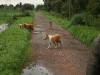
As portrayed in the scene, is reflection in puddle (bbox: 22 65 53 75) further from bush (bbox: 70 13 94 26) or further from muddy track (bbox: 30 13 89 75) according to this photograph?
bush (bbox: 70 13 94 26)

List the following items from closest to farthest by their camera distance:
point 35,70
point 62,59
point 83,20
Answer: point 35,70 → point 62,59 → point 83,20

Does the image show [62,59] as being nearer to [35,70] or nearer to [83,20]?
[35,70]

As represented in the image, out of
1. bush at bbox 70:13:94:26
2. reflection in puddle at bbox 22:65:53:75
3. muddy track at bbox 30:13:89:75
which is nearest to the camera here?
reflection in puddle at bbox 22:65:53:75

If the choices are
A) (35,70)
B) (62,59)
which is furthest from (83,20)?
(35,70)

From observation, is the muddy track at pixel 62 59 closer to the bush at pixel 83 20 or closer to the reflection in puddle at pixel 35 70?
the reflection in puddle at pixel 35 70

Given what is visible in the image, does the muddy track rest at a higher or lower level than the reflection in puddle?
higher

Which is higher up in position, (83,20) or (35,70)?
(83,20)

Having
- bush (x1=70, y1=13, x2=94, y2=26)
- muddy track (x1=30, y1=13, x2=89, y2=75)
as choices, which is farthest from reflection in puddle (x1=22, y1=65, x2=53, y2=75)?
bush (x1=70, y1=13, x2=94, y2=26)

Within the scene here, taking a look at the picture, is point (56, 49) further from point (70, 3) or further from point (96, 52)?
point (70, 3)

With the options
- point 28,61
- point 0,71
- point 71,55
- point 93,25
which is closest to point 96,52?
point 0,71

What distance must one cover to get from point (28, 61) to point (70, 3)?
2144 centimetres

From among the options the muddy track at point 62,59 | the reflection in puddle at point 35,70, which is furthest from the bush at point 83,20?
the reflection in puddle at point 35,70

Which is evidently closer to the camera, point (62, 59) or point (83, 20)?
point (62, 59)

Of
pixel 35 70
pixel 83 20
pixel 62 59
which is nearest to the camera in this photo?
pixel 35 70
